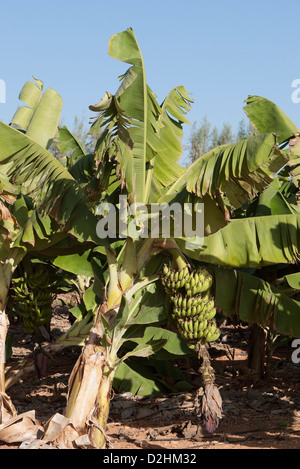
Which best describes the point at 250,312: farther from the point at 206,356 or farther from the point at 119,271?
the point at 119,271

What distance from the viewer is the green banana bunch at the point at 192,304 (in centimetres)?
559

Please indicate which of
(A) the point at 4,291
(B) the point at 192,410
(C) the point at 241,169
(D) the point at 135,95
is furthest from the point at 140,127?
(B) the point at 192,410

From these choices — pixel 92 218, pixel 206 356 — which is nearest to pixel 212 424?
pixel 206 356

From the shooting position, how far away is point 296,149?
18.5 ft

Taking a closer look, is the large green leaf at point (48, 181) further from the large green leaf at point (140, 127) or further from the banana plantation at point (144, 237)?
the large green leaf at point (140, 127)

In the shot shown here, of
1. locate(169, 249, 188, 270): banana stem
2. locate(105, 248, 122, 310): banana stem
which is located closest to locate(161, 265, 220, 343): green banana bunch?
locate(169, 249, 188, 270): banana stem

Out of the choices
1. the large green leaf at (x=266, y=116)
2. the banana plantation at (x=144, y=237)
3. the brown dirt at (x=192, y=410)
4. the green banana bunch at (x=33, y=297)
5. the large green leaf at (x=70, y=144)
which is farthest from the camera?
the large green leaf at (x=70, y=144)

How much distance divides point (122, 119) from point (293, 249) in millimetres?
2150

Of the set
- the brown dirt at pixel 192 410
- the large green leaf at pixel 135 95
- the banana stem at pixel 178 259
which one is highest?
the large green leaf at pixel 135 95

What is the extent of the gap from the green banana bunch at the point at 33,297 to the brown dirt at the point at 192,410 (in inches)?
37.0

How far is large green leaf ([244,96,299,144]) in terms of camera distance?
675 centimetres

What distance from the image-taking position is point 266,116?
691cm

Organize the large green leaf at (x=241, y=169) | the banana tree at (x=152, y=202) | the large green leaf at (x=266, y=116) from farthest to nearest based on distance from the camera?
the large green leaf at (x=266, y=116)
the banana tree at (x=152, y=202)
the large green leaf at (x=241, y=169)

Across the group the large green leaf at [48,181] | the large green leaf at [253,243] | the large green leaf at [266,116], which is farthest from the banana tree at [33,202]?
the large green leaf at [266,116]
